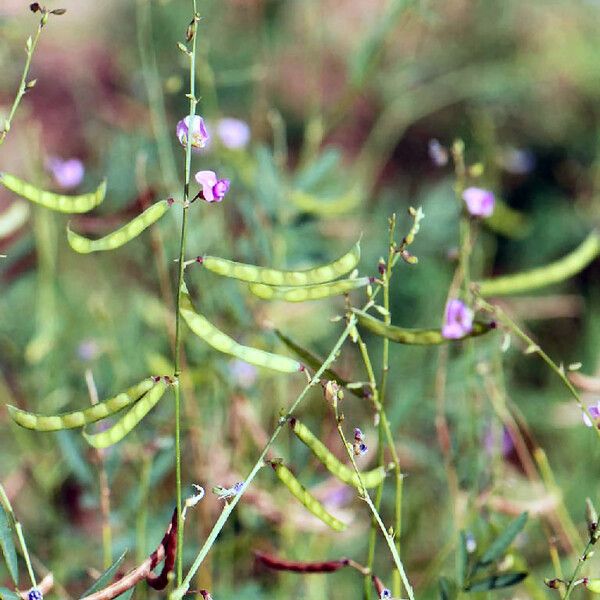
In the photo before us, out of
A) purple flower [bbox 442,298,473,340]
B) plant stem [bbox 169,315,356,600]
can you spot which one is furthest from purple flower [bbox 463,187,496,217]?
plant stem [bbox 169,315,356,600]

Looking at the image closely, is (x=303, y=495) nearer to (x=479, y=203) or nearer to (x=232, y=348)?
(x=232, y=348)

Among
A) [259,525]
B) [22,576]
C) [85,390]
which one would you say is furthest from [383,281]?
[22,576]

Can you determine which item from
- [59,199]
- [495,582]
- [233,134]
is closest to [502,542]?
[495,582]

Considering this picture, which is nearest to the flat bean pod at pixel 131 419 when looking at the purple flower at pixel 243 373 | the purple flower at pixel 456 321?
the purple flower at pixel 456 321

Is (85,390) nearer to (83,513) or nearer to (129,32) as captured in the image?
(83,513)

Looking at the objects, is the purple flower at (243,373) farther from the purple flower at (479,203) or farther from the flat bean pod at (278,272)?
the flat bean pod at (278,272)
